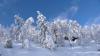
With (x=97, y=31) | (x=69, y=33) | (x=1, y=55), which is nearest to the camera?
(x=1, y=55)

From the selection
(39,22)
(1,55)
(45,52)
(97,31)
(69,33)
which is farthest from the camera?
(97,31)

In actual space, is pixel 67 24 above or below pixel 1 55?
above

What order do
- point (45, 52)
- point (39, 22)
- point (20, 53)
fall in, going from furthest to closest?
point (39, 22) < point (45, 52) < point (20, 53)

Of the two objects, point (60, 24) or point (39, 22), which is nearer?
point (39, 22)

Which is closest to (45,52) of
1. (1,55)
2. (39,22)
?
(1,55)

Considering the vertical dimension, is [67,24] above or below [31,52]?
above

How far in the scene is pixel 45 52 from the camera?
3859 centimetres

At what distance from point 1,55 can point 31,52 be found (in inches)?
232

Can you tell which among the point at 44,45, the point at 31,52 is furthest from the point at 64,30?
the point at 31,52

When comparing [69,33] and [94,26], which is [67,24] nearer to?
[69,33]

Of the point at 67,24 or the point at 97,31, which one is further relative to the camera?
the point at 97,31

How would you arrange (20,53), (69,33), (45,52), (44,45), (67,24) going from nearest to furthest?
(20,53)
(45,52)
(44,45)
(69,33)
(67,24)

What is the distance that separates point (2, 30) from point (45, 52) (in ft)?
190

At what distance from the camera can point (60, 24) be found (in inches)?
3656
